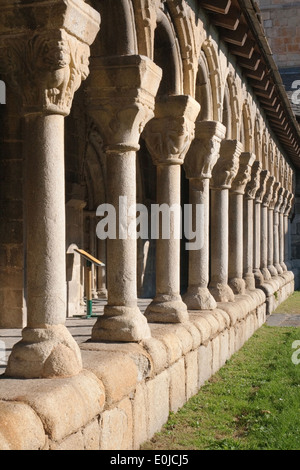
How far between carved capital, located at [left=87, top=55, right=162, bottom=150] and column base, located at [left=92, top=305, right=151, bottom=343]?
1176 mm

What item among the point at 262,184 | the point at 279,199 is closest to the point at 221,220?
the point at 262,184

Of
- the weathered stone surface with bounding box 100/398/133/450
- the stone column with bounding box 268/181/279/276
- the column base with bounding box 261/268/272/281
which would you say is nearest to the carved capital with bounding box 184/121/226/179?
the weathered stone surface with bounding box 100/398/133/450

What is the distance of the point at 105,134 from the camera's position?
5.35m

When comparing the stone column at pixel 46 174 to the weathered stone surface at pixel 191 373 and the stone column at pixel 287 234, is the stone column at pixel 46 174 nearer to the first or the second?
the weathered stone surface at pixel 191 373

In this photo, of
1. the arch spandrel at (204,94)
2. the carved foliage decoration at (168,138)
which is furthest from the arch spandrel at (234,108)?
the carved foliage decoration at (168,138)

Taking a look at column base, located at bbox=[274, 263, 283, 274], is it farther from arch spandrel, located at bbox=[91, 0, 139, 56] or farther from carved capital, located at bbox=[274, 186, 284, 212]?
arch spandrel, located at bbox=[91, 0, 139, 56]

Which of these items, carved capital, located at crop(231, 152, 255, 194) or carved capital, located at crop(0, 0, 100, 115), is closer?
carved capital, located at crop(0, 0, 100, 115)

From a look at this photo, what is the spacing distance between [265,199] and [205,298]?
802 cm

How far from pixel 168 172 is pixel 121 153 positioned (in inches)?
51.9

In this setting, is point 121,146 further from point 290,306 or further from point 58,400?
point 290,306

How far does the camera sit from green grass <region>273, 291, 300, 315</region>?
14405mm

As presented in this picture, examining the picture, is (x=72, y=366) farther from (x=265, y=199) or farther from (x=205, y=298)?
(x=265, y=199)

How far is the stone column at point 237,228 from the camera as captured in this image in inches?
409
